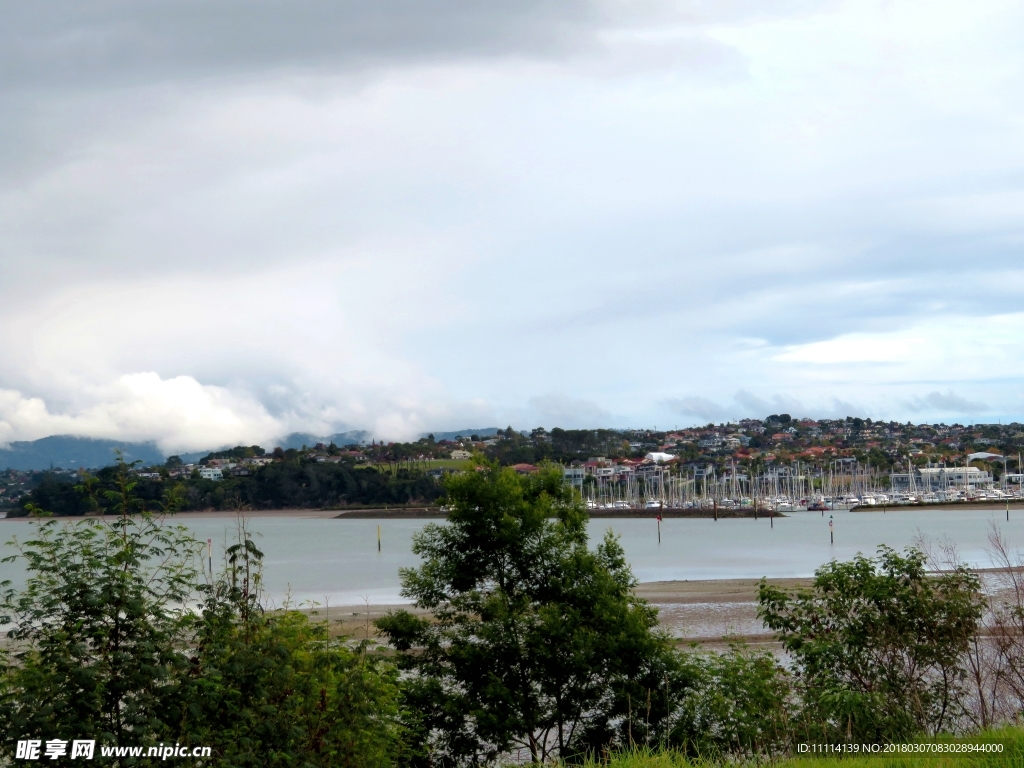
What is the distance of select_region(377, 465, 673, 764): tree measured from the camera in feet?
49.8

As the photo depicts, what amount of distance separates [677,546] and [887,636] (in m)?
75.9

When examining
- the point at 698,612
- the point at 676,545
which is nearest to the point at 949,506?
the point at 676,545

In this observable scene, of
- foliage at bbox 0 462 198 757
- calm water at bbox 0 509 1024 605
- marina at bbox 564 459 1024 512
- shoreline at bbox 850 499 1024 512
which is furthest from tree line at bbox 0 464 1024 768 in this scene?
shoreline at bbox 850 499 1024 512

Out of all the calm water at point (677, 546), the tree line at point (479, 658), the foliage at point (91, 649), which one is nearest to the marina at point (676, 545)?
the calm water at point (677, 546)

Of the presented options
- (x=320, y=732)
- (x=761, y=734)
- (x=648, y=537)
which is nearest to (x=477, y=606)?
(x=761, y=734)

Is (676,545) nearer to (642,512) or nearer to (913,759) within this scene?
(642,512)

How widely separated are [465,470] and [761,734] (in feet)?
26.4

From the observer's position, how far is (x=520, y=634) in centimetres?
1591

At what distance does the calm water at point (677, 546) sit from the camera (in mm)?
56500

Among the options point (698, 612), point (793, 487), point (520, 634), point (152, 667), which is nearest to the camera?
point (152, 667)

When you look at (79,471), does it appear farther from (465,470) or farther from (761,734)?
(465,470)

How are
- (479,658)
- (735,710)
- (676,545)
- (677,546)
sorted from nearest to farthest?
(735,710)
(479,658)
(677,546)
(676,545)

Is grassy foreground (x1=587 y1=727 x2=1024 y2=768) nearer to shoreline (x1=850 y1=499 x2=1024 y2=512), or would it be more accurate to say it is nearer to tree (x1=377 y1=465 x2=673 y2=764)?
tree (x1=377 y1=465 x2=673 y2=764)

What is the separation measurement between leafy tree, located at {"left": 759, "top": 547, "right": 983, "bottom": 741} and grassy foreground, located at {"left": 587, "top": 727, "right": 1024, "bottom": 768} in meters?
3.87
